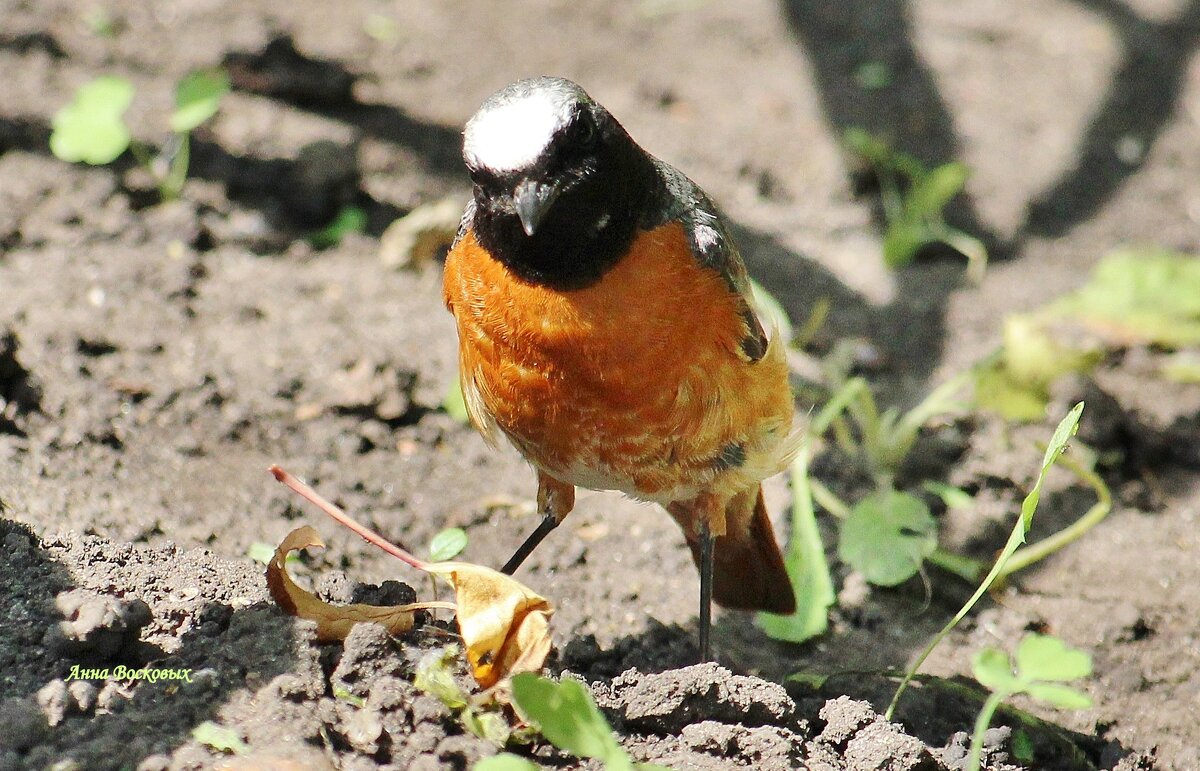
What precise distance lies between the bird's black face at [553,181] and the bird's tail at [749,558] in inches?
46.9

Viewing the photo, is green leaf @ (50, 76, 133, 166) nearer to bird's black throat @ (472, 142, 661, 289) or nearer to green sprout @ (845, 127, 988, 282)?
bird's black throat @ (472, 142, 661, 289)

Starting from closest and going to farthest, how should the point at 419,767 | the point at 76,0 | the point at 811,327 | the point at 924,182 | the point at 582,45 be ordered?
the point at 419,767 < the point at 811,327 < the point at 924,182 < the point at 76,0 < the point at 582,45

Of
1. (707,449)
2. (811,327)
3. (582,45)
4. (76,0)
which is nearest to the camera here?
(707,449)

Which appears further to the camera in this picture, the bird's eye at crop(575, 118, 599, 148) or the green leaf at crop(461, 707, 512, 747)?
the bird's eye at crop(575, 118, 599, 148)

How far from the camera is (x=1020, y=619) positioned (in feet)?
14.8

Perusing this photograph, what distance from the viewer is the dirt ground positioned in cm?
321

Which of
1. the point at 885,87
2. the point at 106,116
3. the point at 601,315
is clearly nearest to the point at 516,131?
the point at 601,315

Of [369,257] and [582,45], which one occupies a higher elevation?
[582,45]

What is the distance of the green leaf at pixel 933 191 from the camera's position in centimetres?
601

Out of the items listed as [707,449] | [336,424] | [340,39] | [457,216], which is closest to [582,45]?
[340,39]

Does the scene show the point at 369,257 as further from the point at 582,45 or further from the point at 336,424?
the point at 582,45

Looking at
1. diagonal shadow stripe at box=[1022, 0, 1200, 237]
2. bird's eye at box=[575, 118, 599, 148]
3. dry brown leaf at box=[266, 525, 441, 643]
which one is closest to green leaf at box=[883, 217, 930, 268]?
diagonal shadow stripe at box=[1022, 0, 1200, 237]

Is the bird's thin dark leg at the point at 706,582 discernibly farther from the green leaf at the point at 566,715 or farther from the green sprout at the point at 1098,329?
the green sprout at the point at 1098,329

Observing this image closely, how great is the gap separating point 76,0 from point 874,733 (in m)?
6.29
